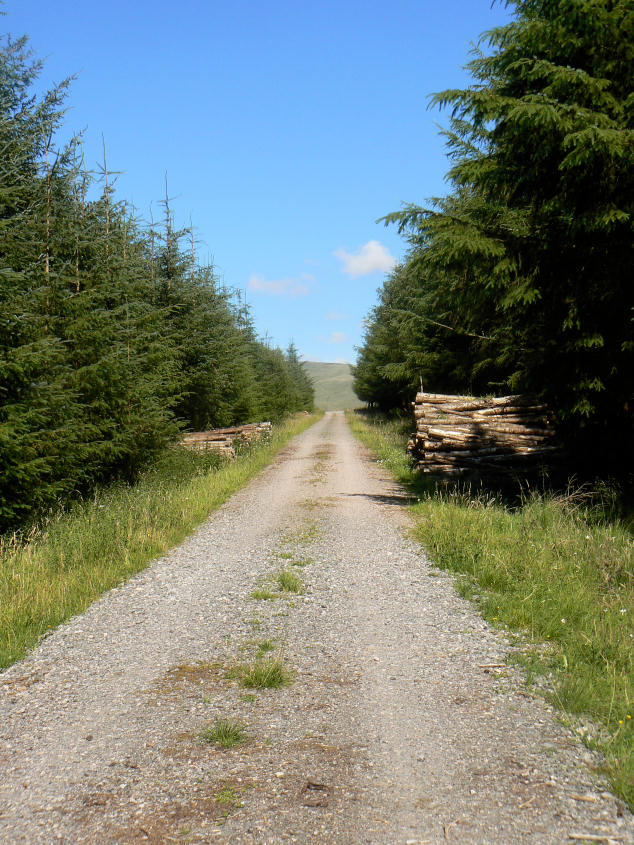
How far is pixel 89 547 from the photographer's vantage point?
26.0 ft

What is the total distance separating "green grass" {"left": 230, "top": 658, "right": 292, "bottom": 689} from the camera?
4219 millimetres

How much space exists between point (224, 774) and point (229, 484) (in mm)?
11148

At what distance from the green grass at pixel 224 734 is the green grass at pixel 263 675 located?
0.56m

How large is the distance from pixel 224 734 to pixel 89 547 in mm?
5125

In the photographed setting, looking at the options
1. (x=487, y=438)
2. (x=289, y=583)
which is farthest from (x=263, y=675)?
(x=487, y=438)

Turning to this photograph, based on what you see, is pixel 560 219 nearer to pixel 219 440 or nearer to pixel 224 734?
pixel 224 734

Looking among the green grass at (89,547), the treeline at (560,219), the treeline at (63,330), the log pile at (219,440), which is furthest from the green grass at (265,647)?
the log pile at (219,440)

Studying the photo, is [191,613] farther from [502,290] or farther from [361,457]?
[361,457]

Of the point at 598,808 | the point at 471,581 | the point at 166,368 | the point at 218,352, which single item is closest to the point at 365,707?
the point at 598,808

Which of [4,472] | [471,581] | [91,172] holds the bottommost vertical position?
[471,581]

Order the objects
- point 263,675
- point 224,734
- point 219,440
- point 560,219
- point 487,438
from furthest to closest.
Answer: point 219,440
point 487,438
point 560,219
point 263,675
point 224,734

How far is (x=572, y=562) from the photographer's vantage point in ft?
22.0

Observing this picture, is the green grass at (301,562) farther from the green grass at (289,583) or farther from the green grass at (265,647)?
the green grass at (265,647)

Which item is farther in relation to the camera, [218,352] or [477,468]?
[218,352]
